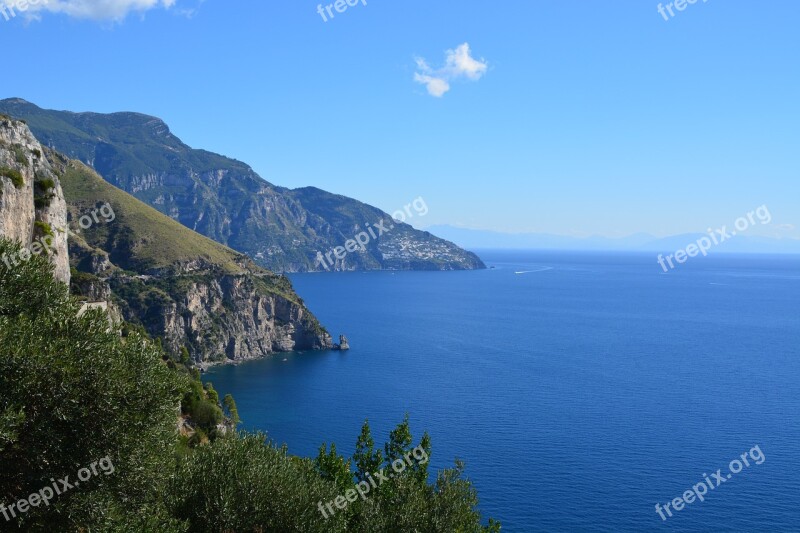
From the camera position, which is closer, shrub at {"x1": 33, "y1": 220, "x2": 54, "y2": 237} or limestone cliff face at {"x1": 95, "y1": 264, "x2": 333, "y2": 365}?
shrub at {"x1": 33, "y1": 220, "x2": 54, "y2": 237}

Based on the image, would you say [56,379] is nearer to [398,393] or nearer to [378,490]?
[378,490]

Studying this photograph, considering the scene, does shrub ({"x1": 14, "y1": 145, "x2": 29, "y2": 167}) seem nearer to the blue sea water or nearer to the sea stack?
the blue sea water

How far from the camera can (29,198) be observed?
5078cm

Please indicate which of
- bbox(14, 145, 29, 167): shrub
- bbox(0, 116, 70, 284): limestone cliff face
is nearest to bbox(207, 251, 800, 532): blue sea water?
bbox(0, 116, 70, 284): limestone cliff face

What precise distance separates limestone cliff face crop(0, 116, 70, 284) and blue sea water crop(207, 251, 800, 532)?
41.1 metres

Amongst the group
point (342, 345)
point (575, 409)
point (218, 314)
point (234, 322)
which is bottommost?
point (575, 409)

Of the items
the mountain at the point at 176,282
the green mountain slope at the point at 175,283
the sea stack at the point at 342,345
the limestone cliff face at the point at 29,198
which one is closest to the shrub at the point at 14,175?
the limestone cliff face at the point at 29,198

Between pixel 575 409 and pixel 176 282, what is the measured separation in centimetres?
9476

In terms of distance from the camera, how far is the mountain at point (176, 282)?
133 meters

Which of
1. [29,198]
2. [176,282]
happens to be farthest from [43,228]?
[176,282]

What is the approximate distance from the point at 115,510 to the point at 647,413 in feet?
291

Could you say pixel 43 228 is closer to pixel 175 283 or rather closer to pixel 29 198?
pixel 29 198

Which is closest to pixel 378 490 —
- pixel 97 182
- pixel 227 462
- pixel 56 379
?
pixel 227 462

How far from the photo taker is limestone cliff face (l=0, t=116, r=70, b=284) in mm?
46281
